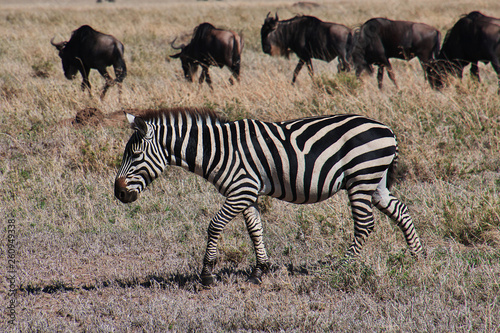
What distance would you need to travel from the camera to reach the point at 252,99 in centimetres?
900

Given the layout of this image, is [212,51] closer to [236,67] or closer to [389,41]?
[236,67]

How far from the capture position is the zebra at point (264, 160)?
3.94m

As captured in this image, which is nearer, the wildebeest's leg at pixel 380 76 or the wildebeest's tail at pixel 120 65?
the wildebeest's tail at pixel 120 65

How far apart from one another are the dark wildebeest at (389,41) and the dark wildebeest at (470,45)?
3.13ft

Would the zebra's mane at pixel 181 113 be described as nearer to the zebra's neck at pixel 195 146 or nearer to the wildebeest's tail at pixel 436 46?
the zebra's neck at pixel 195 146

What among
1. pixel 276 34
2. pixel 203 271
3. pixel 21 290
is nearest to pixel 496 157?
pixel 203 271

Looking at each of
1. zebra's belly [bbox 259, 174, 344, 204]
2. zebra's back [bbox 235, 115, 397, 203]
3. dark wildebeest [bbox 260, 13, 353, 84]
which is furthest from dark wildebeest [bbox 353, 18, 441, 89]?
zebra's belly [bbox 259, 174, 344, 204]

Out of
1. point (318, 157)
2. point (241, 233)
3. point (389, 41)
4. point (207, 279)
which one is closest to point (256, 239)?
point (207, 279)

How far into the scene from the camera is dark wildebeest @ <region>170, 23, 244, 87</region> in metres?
12.0

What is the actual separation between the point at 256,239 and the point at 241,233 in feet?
3.25

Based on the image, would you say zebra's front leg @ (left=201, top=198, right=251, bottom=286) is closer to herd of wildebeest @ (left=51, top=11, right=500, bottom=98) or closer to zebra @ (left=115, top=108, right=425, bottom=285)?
zebra @ (left=115, top=108, right=425, bottom=285)

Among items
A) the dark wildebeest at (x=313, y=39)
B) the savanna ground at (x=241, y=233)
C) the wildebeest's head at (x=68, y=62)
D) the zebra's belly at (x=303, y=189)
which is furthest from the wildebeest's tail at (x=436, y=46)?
the zebra's belly at (x=303, y=189)

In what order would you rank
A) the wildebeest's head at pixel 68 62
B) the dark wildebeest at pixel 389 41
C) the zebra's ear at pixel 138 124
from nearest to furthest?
the zebra's ear at pixel 138 124 → the wildebeest's head at pixel 68 62 → the dark wildebeest at pixel 389 41

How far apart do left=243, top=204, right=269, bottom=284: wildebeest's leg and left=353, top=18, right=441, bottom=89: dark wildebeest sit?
8.60 meters
